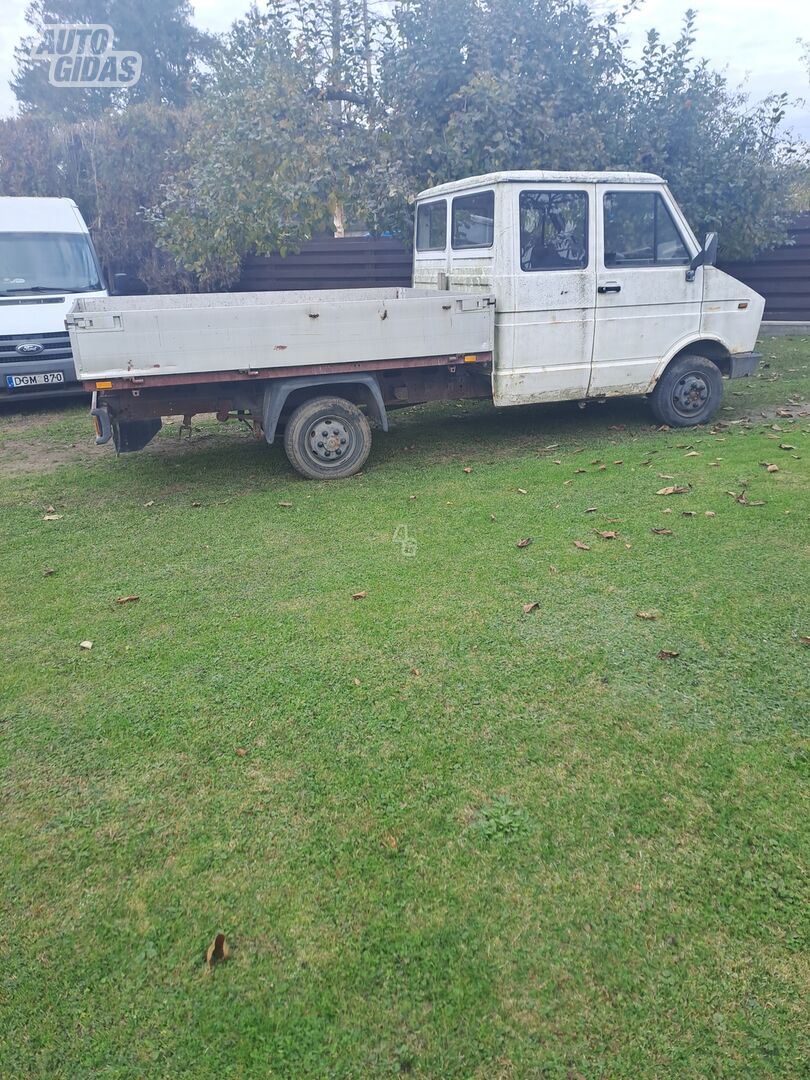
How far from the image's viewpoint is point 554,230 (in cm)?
684

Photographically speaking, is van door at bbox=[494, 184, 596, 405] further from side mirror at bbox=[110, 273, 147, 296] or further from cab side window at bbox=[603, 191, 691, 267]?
side mirror at bbox=[110, 273, 147, 296]

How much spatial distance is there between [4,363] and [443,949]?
30.7 feet

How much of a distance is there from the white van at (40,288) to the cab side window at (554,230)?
6.03 metres

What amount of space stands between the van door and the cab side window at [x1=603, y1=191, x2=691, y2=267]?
238 mm

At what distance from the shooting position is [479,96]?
916cm

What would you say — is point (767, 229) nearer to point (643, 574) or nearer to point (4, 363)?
point (643, 574)

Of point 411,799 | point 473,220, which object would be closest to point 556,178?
point 473,220

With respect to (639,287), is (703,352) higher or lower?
lower

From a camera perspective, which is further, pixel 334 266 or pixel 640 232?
pixel 334 266

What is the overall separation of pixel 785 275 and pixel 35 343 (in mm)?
12634

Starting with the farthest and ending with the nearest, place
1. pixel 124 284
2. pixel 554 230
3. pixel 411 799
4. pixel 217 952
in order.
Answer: pixel 124 284, pixel 554 230, pixel 411 799, pixel 217 952

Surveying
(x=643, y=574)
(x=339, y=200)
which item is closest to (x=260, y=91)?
(x=339, y=200)

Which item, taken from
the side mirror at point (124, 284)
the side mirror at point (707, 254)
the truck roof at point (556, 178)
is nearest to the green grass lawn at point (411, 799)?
the side mirror at point (707, 254)

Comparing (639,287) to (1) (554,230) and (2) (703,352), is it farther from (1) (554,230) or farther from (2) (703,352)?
(2) (703,352)
